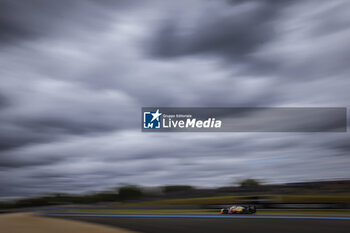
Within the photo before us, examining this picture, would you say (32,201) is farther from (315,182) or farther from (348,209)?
(348,209)

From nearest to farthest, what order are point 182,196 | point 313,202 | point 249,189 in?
point 313,202
point 249,189
point 182,196

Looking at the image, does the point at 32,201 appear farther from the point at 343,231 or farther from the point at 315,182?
the point at 343,231

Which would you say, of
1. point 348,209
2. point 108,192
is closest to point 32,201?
Answer: point 108,192

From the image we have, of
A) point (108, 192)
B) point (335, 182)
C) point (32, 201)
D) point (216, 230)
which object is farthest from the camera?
point (108, 192)

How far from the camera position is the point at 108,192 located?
75938 mm

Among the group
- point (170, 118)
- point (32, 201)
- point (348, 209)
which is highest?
point (170, 118)

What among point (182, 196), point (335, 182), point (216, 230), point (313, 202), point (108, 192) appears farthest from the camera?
point (108, 192)

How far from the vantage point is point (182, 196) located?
37875 mm

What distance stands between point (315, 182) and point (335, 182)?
79.6 inches

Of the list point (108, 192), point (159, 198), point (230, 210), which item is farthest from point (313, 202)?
point (108, 192)

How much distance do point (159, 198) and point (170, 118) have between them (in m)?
24.4

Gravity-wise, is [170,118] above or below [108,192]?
above

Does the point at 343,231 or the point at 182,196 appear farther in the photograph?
the point at 182,196

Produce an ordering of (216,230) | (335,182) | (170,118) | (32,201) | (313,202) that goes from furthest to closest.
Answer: (32,201) < (335,182) < (313,202) < (170,118) < (216,230)
